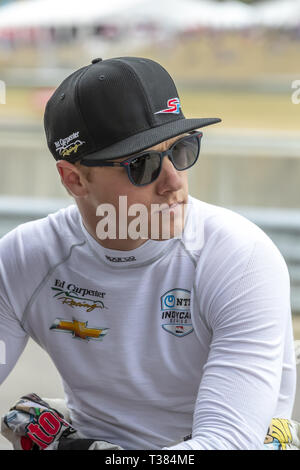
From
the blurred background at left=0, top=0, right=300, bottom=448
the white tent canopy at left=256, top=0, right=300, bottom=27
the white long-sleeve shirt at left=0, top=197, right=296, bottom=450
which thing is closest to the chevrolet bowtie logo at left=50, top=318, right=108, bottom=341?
the white long-sleeve shirt at left=0, top=197, right=296, bottom=450

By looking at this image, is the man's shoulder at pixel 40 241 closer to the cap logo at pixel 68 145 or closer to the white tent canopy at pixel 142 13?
the cap logo at pixel 68 145

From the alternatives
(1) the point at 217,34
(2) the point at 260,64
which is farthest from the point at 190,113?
(1) the point at 217,34

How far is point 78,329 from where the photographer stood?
212 centimetres

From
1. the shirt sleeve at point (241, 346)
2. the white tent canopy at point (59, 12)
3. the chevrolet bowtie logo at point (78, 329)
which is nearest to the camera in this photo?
the shirt sleeve at point (241, 346)

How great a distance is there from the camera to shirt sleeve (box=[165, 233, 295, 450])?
5.84 ft

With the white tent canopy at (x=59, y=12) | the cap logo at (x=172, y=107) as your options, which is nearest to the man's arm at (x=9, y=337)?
the cap logo at (x=172, y=107)

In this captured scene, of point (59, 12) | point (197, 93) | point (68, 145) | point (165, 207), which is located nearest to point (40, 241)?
point (68, 145)

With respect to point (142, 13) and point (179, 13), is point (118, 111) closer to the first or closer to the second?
point (142, 13)

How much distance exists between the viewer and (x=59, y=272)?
2.17m

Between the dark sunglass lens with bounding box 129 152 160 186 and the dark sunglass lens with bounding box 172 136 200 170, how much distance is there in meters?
0.06

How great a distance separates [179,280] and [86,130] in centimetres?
46

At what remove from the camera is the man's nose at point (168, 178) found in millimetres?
1999

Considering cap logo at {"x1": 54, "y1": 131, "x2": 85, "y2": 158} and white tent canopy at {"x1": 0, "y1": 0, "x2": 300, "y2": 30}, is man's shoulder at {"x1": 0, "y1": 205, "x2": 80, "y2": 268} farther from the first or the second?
white tent canopy at {"x1": 0, "y1": 0, "x2": 300, "y2": 30}
